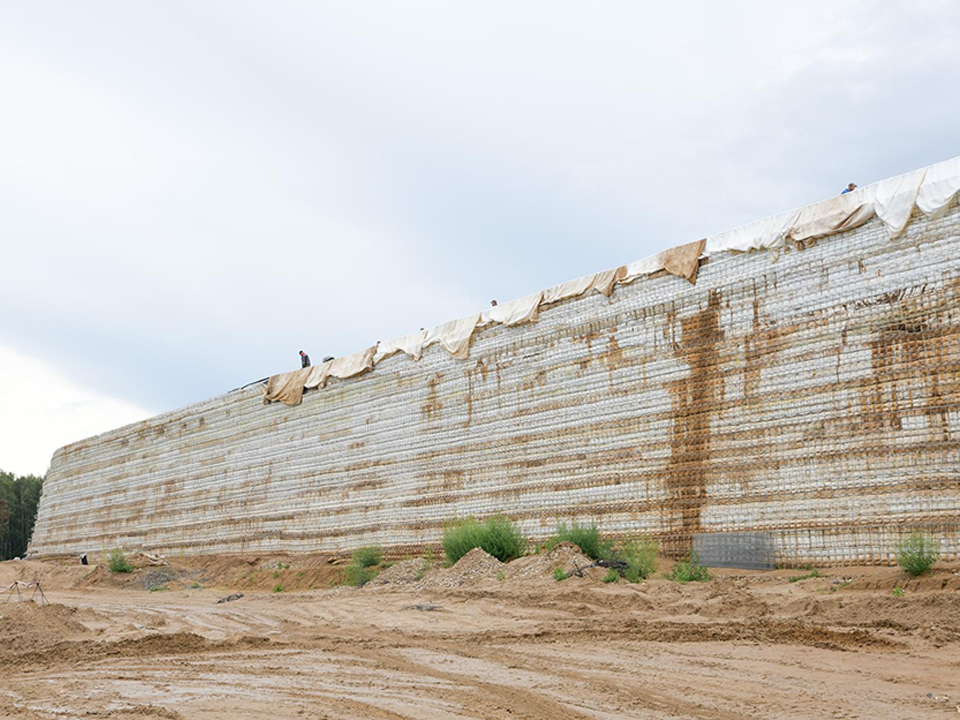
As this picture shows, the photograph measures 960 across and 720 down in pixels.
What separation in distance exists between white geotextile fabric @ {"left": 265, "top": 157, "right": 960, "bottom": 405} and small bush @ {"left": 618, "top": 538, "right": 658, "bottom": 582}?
138 inches

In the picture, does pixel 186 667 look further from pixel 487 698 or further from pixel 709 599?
pixel 709 599

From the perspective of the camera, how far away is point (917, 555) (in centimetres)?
823

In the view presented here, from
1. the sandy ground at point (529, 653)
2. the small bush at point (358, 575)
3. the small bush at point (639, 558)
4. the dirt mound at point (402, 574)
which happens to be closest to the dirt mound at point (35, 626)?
the sandy ground at point (529, 653)

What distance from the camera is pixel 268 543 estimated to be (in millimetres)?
18141

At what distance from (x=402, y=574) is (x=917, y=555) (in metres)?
7.37

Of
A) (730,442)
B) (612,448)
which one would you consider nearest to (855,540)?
(730,442)

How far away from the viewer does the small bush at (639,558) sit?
10.0m

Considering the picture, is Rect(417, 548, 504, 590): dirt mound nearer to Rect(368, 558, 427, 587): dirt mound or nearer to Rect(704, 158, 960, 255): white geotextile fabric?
Rect(368, 558, 427, 587): dirt mound

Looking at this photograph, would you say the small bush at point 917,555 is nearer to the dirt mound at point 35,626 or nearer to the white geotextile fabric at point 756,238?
the white geotextile fabric at point 756,238

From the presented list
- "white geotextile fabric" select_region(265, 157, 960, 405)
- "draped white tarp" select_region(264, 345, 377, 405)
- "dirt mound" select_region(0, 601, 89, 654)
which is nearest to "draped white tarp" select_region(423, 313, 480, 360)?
"white geotextile fabric" select_region(265, 157, 960, 405)

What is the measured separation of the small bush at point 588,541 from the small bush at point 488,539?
563 mm

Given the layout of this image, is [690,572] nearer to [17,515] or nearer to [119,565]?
[119,565]

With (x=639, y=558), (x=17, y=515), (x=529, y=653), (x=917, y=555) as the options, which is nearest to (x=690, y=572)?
(x=639, y=558)

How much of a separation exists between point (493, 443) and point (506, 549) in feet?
7.36
